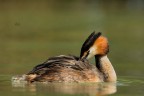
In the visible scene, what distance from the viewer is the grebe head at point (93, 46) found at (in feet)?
52.4

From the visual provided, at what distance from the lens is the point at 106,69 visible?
16297mm

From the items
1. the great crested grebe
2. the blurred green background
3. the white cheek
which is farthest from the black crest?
the blurred green background

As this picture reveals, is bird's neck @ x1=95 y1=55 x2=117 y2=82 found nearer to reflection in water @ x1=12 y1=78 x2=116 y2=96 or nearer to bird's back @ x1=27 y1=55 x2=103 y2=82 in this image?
reflection in water @ x1=12 y1=78 x2=116 y2=96

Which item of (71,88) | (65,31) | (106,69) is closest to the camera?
(71,88)

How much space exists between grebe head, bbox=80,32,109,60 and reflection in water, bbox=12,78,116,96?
0.76 m

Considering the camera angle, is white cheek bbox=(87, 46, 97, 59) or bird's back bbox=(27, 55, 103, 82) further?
white cheek bbox=(87, 46, 97, 59)

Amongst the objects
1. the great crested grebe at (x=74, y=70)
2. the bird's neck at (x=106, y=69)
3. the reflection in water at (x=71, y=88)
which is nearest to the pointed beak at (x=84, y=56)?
the great crested grebe at (x=74, y=70)

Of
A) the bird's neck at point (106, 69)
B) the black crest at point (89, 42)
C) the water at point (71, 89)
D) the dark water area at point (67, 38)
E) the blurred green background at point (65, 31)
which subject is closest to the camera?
the water at point (71, 89)

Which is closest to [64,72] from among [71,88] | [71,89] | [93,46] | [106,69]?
[71,88]

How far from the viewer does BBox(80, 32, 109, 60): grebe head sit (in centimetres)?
1596

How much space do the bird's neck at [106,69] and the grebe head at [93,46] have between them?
0.49 ft

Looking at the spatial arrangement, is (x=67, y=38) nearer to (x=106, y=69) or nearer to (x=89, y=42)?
(x=106, y=69)

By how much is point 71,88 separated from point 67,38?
13.6 m

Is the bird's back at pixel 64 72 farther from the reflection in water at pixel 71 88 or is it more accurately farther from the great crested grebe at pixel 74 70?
the reflection in water at pixel 71 88
